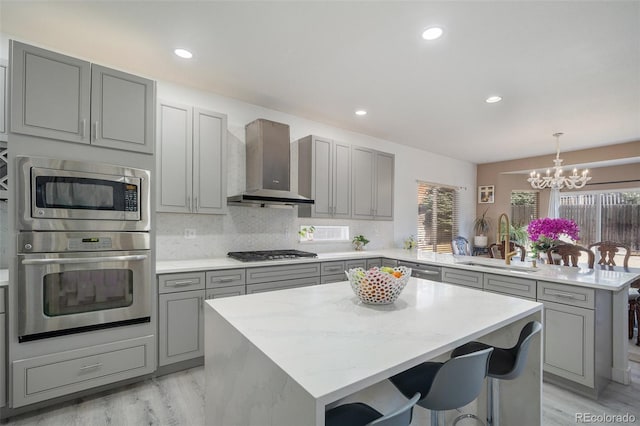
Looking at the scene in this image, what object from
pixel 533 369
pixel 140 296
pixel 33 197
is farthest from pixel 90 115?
pixel 533 369

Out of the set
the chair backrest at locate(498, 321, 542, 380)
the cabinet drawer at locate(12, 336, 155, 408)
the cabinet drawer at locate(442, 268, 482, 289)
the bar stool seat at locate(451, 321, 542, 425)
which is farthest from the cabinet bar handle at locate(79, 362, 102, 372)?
the cabinet drawer at locate(442, 268, 482, 289)

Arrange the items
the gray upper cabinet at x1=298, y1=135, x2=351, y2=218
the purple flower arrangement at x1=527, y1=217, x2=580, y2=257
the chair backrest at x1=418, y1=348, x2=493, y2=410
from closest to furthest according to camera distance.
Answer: the chair backrest at x1=418, y1=348, x2=493, y2=410, the purple flower arrangement at x1=527, y1=217, x2=580, y2=257, the gray upper cabinet at x1=298, y1=135, x2=351, y2=218

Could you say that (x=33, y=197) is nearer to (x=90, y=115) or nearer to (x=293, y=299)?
(x=90, y=115)

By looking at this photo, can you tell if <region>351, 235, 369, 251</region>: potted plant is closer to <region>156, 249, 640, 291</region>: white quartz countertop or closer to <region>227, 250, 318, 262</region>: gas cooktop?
<region>156, 249, 640, 291</region>: white quartz countertop

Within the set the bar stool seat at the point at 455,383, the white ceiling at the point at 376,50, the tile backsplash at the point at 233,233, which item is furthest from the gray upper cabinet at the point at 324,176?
the bar stool seat at the point at 455,383

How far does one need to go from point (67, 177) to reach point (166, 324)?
131 cm

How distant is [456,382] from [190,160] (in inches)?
106

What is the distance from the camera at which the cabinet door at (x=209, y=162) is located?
2896mm

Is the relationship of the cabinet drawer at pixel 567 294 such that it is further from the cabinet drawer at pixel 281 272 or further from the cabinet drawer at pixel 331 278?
the cabinet drawer at pixel 281 272

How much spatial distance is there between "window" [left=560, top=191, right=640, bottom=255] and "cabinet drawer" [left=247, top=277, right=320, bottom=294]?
595 cm

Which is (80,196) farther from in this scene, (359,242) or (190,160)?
(359,242)

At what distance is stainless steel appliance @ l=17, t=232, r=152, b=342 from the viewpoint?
1921mm

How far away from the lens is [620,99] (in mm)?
3205

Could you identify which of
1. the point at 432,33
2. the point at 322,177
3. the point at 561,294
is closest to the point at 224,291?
the point at 322,177
